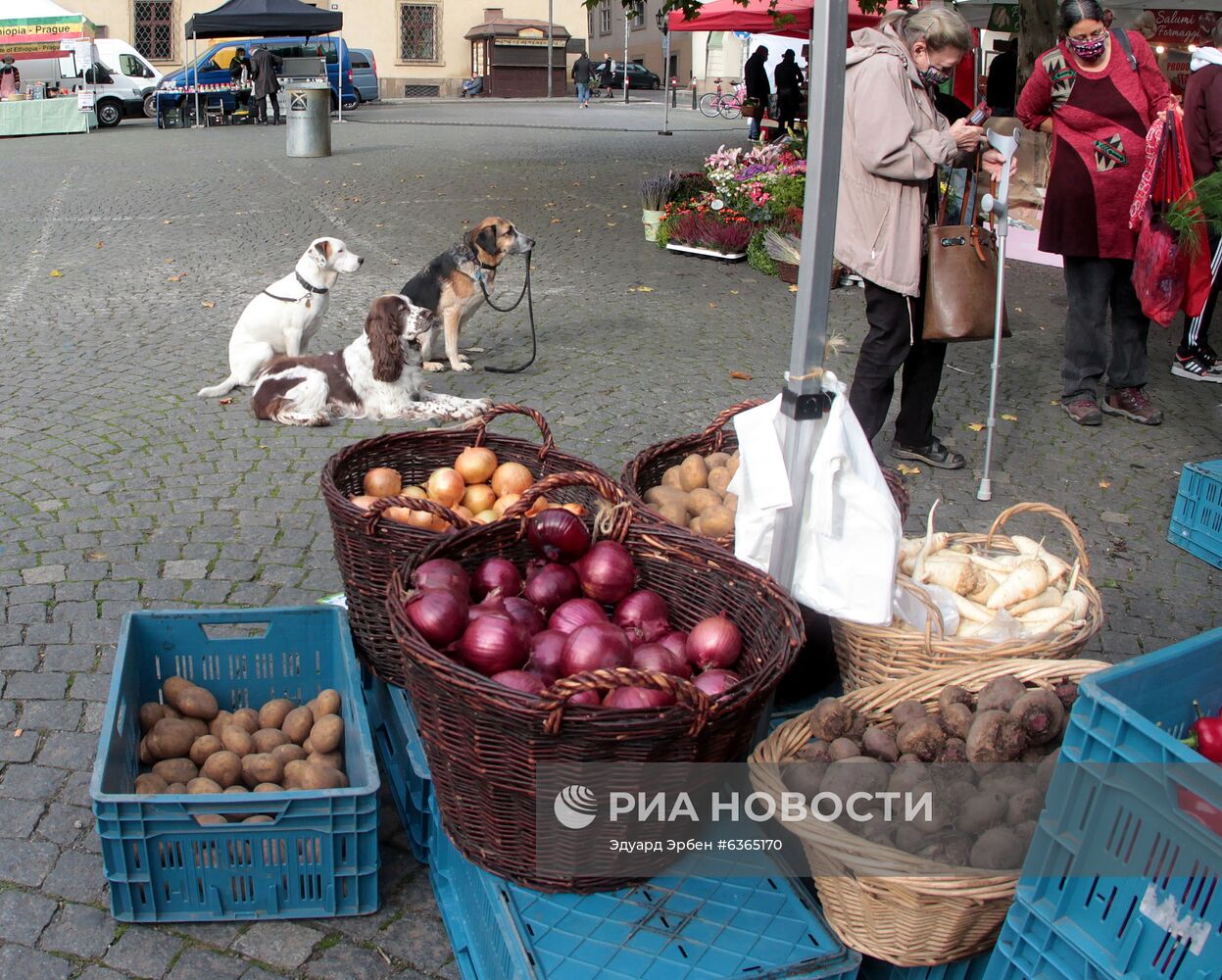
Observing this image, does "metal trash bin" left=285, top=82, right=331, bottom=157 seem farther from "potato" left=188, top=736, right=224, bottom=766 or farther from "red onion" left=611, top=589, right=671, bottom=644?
"red onion" left=611, top=589, right=671, bottom=644

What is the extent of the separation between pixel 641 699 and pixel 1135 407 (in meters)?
5.17

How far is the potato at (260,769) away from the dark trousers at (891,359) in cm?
285

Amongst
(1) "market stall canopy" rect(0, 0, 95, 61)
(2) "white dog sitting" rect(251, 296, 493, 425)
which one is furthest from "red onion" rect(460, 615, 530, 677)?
(1) "market stall canopy" rect(0, 0, 95, 61)

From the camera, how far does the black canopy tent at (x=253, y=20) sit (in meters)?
22.9

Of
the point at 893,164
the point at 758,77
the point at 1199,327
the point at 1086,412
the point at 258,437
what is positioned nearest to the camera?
the point at 893,164

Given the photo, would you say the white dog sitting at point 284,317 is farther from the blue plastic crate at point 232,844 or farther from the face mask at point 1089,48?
→ the face mask at point 1089,48

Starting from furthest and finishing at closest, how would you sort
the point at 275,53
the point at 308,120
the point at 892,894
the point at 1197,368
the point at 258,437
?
1. the point at 275,53
2. the point at 308,120
3. the point at 1197,368
4. the point at 258,437
5. the point at 892,894

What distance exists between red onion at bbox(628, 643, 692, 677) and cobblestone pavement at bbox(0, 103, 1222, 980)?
0.87 meters

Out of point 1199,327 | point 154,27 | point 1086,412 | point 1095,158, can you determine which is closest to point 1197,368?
point 1199,327

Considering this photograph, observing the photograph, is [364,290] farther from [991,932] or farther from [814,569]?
[991,932]

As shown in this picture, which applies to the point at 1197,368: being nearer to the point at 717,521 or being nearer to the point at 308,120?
the point at 717,521

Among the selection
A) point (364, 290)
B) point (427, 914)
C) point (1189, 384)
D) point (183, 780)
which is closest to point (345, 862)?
point (427, 914)

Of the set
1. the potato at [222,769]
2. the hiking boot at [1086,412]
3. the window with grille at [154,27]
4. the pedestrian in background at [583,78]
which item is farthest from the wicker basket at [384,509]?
the window with grille at [154,27]

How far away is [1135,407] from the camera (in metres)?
6.40
